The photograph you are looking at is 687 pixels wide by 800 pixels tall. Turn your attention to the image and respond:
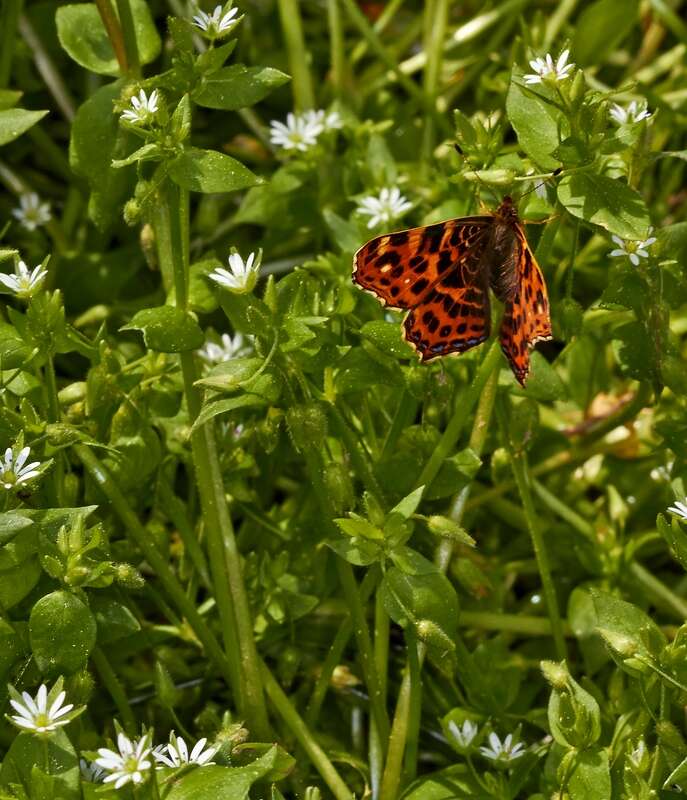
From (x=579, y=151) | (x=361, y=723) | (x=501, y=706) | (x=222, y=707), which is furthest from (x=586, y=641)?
(x=579, y=151)

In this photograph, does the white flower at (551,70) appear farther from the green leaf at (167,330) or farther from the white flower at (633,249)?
the green leaf at (167,330)

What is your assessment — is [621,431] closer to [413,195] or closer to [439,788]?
[413,195]

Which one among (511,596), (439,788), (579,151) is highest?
(579,151)

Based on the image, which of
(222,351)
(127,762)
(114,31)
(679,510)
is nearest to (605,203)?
(679,510)

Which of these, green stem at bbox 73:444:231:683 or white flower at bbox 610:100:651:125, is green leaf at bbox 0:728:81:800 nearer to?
green stem at bbox 73:444:231:683

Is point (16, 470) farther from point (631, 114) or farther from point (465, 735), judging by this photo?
point (631, 114)
